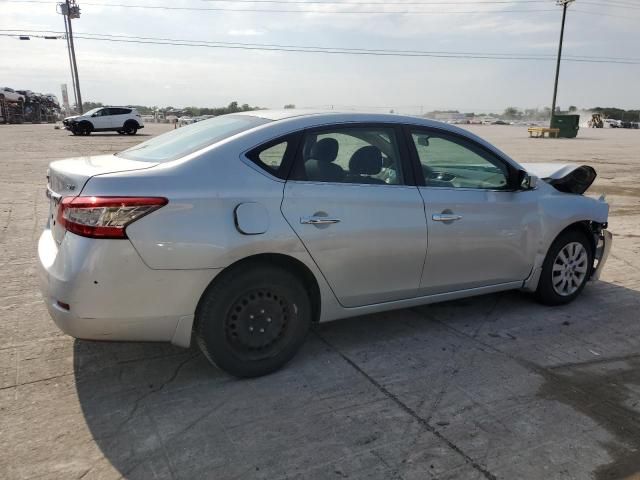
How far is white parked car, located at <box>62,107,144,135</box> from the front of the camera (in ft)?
108

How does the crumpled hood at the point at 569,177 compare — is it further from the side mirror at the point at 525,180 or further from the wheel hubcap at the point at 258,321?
the wheel hubcap at the point at 258,321

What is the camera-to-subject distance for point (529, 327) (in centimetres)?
438

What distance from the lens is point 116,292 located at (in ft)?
9.57

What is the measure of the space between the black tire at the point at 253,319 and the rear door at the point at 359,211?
0.93 ft

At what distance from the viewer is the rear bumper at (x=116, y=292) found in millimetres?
2869

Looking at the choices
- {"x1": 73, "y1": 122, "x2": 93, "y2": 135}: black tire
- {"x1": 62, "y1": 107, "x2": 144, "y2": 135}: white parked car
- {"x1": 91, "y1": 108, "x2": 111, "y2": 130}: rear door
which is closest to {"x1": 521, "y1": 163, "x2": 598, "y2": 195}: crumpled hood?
{"x1": 73, "y1": 122, "x2": 93, "y2": 135}: black tire

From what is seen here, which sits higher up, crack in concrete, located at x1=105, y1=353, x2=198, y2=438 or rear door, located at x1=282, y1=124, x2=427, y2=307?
rear door, located at x1=282, y1=124, x2=427, y2=307

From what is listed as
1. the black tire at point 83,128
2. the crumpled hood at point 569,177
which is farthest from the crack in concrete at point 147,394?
the black tire at point 83,128

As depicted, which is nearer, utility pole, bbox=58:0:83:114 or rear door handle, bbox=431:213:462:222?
rear door handle, bbox=431:213:462:222

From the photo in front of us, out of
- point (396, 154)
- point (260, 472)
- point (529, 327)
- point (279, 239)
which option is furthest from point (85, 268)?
point (529, 327)

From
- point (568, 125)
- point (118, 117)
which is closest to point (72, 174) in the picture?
point (118, 117)

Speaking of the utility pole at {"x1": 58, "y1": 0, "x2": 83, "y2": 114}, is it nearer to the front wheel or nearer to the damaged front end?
the front wheel

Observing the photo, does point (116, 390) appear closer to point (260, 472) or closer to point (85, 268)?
point (85, 268)

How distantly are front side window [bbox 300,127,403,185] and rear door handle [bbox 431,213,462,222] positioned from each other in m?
0.36
